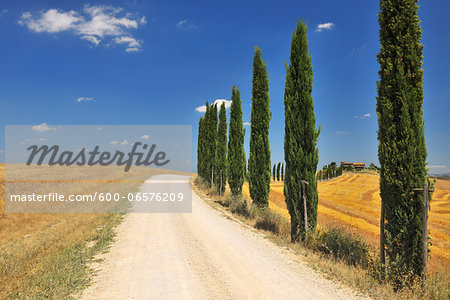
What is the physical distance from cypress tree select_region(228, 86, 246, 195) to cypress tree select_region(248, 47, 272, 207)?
13.8ft

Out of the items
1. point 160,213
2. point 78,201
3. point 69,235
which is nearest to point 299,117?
point 160,213

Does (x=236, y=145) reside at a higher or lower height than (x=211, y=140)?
lower

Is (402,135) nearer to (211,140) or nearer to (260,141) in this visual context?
(260,141)

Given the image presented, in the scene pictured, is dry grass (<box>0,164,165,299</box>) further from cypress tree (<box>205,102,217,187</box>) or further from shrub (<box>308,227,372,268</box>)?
cypress tree (<box>205,102,217,187</box>)

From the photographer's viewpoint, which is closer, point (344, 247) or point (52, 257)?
point (52, 257)

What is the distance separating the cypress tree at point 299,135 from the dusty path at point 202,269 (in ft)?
6.29

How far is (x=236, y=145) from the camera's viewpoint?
69.8 ft

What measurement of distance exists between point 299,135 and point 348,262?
4.93m

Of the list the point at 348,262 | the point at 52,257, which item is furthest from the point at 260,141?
the point at 52,257

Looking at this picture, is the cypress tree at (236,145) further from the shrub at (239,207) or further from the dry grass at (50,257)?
the dry grass at (50,257)

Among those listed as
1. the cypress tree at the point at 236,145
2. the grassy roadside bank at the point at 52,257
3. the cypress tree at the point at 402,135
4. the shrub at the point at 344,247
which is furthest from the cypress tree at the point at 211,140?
the cypress tree at the point at 402,135

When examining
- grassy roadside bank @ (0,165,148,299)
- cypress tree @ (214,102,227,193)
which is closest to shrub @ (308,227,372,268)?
grassy roadside bank @ (0,165,148,299)

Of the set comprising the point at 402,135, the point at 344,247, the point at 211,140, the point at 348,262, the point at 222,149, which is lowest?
the point at 348,262

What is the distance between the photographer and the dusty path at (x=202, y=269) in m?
5.58
